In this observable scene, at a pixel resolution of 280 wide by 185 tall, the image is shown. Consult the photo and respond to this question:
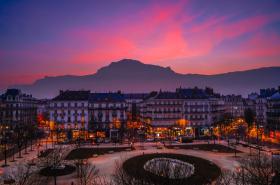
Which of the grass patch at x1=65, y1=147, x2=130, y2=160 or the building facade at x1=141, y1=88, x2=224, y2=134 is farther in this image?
the building facade at x1=141, y1=88, x2=224, y2=134

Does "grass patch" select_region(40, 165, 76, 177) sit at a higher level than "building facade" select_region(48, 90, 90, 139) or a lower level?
lower

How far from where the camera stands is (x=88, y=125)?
297 feet

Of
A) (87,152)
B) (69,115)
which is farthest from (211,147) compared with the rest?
(69,115)

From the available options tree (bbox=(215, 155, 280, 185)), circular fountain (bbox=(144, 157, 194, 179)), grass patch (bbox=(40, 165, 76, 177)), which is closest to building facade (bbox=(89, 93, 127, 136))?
grass patch (bbox=(40, 165, 76, 177))

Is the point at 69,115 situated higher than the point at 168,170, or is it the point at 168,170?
the point at 69,115

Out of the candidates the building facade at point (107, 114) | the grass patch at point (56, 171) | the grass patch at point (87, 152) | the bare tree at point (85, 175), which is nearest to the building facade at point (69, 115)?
the building facade at point (107, 114)

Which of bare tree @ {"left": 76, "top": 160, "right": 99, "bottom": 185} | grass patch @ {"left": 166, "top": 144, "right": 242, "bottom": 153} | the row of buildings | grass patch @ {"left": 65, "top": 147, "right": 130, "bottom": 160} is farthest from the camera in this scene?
the row of buildings

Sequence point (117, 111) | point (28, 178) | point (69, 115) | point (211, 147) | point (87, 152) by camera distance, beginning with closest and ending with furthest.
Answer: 1. point (28, 178)
2. point (87, 152)
3. point (211, 147)
4. point (69, 115)
5. point (117, 111)

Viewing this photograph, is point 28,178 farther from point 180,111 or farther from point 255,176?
point 180,111

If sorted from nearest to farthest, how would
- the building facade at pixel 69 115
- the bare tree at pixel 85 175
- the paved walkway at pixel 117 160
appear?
the bare tree at pixel 85 175
the paved walkway at pixel 117 160
the building facade at pixel 69 115

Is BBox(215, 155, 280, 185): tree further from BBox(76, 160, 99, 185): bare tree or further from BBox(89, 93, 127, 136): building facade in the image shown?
BBox(89, 93, 127, 136): building facade

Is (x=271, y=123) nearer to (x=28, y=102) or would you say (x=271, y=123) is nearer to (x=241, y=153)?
(x=241, y=153)

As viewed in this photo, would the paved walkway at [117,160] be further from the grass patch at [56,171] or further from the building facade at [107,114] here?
the building facade at [107,114]

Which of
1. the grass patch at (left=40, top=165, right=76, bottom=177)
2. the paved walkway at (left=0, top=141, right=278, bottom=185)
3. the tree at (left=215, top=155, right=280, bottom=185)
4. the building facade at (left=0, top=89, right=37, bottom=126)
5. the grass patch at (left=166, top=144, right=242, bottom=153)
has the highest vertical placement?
the building facade at (left=0, top=89, right=37, bottom=126)
